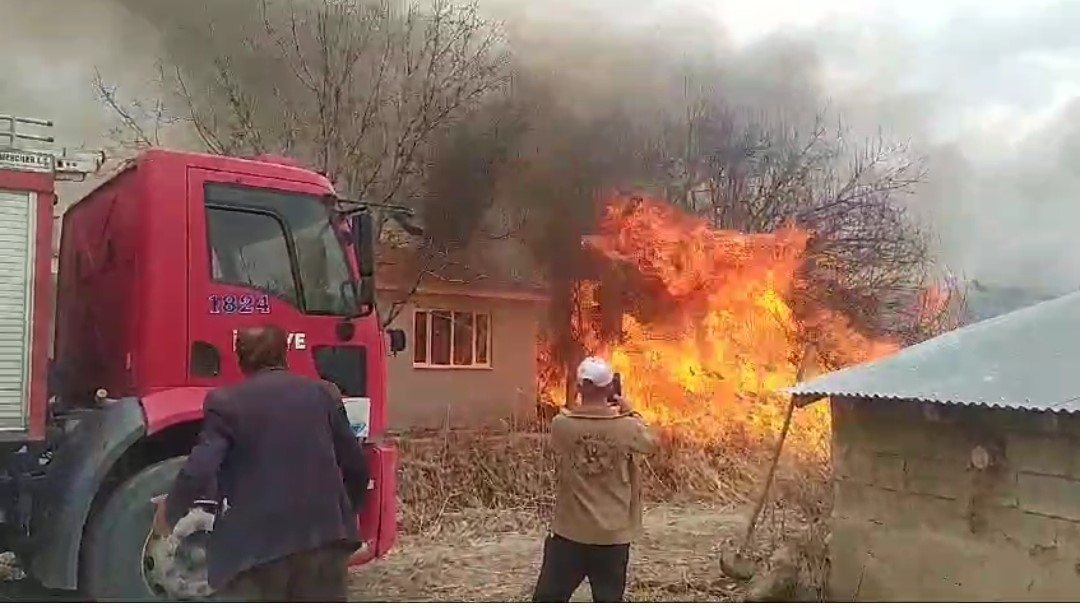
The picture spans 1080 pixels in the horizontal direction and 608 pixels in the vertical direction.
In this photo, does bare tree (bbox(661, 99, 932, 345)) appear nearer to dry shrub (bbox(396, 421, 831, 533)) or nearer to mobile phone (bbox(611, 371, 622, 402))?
dry shrub (bbox(396, 421, 831, 533))

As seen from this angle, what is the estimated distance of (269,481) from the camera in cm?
338

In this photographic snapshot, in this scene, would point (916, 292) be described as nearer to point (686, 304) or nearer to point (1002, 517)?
point (686, 304)

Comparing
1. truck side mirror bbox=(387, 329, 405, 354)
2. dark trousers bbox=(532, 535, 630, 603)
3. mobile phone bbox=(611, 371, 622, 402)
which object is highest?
truck side mirror bbox=(387, 329, 405, 354)

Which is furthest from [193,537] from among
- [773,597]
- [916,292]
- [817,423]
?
[916,292]

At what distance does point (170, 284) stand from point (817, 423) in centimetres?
833

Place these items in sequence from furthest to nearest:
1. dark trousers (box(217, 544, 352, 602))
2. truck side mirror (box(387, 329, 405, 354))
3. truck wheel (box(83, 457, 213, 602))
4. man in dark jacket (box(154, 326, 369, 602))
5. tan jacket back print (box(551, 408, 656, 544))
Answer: truck side mirror (box(387, 329, 405, 354)) < truck wheel (box(83, 457, 213, 602)) < tan jacket back print (box(551, 408, 656, 544)) < dark trousers (box(217, 544, 352, 602)) < man in dark jacket (box(154, 326, 369, 602))

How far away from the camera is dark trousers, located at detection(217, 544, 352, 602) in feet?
11.4

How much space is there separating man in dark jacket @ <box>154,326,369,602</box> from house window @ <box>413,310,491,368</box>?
1218cm

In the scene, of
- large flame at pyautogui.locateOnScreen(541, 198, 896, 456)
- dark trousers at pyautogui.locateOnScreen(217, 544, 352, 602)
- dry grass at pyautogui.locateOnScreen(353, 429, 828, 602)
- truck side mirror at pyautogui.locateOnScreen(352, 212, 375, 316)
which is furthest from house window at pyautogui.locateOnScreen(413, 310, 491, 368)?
dark trousers at pyautogui.locateOnScreen(217, 544, 352, 602)

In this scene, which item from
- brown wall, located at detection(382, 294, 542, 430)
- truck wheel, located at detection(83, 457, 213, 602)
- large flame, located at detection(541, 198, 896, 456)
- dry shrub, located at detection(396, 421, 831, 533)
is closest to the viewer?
truck wheel, located at detection(83, 457, 213, 602)

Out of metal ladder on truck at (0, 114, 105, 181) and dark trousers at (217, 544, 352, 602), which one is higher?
metal ladder on truck at (0, 114, 105, 181)

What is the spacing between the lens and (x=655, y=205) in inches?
635

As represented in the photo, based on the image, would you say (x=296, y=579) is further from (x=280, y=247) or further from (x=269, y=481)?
(x=280, y=247)

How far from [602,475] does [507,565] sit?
323cm
